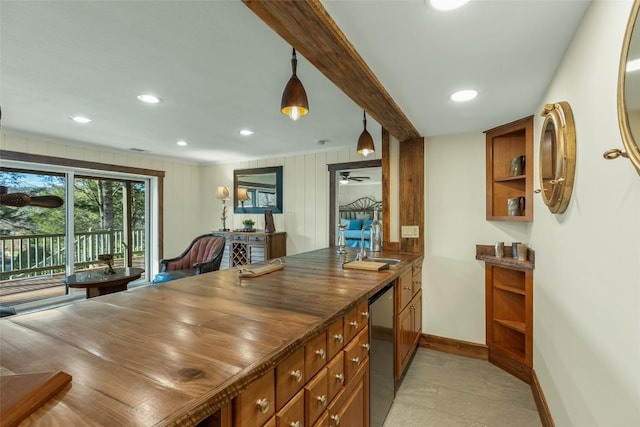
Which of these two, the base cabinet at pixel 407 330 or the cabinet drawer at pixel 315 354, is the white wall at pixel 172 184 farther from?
the cabinet drawer at pixel 315 354

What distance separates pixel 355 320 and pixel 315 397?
42 cm

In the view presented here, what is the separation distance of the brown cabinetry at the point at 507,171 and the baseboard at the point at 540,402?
1180mm

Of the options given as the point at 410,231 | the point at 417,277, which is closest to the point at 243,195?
the point at 410,231

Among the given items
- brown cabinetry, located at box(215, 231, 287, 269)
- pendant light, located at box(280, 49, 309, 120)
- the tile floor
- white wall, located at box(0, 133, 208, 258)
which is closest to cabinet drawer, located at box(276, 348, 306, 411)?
pendant light, located at box(280, 49, 309, 120)

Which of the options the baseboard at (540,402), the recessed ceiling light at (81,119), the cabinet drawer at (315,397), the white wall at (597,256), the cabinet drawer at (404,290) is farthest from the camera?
the recessed ceiling light at (81,119)

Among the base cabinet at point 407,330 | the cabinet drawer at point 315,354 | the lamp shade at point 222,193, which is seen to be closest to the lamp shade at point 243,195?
the lamp shade at point 222,193

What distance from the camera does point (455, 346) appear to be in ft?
9.31

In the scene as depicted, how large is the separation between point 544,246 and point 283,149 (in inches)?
130

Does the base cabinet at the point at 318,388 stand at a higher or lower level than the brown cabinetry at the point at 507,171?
→ lower

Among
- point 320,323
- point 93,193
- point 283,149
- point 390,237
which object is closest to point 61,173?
point 93,193

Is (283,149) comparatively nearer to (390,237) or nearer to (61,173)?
(390,237)

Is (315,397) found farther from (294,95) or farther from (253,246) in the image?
(253,246)

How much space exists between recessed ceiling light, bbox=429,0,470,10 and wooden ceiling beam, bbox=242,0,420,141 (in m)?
0.37

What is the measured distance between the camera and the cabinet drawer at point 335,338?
1161 millimetres
